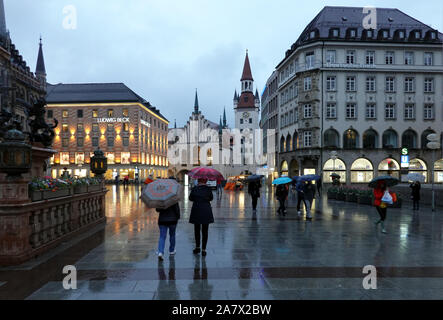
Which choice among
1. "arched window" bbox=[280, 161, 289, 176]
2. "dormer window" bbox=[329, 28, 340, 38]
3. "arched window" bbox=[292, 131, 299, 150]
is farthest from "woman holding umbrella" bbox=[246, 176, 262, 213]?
"arched window" bbox=[280, 161, 289, 176]

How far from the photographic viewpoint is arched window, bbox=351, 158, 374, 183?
44822mm

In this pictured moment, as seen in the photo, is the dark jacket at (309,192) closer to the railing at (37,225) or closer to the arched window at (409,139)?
the railing at (37,225)

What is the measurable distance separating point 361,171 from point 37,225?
43.1 m

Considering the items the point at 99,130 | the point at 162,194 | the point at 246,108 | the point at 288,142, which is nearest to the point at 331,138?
the point at 288,142

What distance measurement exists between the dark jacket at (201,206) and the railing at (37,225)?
3.45 metres

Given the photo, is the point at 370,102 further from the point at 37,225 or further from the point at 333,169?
the point at 37,225

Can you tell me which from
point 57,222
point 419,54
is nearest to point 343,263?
point 57,222

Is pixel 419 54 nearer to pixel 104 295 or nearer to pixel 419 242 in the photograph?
pixel 419 242

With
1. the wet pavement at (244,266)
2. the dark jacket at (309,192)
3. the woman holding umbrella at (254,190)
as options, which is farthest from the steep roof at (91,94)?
the wet pavement at (244,266)

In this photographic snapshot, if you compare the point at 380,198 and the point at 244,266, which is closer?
the point at 244,266

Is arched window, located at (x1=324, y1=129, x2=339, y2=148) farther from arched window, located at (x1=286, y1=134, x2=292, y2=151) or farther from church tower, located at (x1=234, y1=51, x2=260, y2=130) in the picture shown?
church tower, located at (x1=234, y1=51, x2=260, y2=130)

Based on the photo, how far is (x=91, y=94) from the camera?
75.8 metres

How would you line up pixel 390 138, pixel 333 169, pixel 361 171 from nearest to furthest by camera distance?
pixel 333 169
pixel 361 171
pixel 390 138
